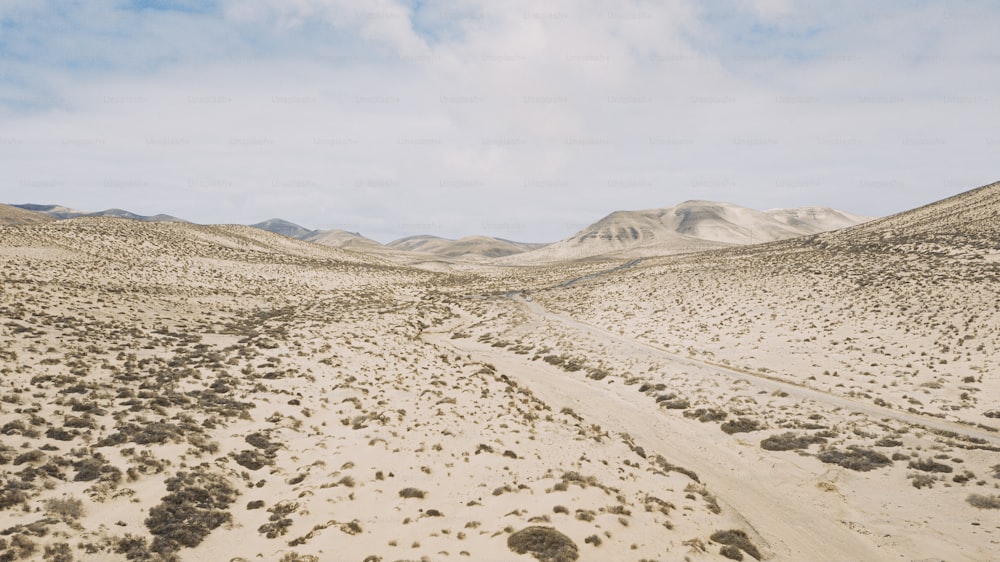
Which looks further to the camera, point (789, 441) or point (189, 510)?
point (789, 441)

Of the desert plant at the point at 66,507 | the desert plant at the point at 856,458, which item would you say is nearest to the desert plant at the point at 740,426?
the desert plant at the point at 856,458

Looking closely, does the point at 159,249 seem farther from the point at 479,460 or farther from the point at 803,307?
the point at 803,307

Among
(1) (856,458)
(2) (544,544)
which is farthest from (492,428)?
(1) (856,458)

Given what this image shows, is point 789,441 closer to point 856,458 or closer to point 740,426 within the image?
point 740,426

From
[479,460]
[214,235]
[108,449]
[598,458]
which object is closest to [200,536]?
[108,449]

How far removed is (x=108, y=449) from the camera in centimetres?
1461

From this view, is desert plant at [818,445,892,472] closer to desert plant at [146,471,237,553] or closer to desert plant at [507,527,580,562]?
desert plant at [507,527,580,562]

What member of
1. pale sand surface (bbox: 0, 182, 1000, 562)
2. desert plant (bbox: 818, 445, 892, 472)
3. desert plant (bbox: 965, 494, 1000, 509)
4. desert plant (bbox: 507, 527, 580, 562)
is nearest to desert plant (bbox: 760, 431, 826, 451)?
pale sand surface (bbox: 0, 182, 1000, 562)

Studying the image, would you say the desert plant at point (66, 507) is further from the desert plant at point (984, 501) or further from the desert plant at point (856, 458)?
the desert plant at point (984, 501)

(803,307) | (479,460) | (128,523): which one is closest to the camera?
(128,523)

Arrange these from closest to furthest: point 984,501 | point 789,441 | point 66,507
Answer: point 66,507, point 984,501, point 789,441

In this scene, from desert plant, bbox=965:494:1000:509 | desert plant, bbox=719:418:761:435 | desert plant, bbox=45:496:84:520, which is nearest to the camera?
desert plant, bbox=45:496:84:520

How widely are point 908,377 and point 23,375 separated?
44.3 metres

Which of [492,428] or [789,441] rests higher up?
[789,441]
